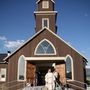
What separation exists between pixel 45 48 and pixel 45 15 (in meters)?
8.08

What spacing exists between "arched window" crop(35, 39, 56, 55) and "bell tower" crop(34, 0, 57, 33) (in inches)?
238

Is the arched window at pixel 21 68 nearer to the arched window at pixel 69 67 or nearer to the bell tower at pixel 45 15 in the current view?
the arched window at pixel 69 67

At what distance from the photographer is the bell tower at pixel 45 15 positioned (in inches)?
1277

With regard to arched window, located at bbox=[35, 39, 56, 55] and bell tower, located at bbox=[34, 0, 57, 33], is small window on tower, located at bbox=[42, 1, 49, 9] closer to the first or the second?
bell tower, located at bbox=[34, 0, 57, 33]

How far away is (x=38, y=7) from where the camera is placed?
33.5 m

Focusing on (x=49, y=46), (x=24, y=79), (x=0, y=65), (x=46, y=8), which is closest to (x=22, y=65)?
(x=24, y=79)

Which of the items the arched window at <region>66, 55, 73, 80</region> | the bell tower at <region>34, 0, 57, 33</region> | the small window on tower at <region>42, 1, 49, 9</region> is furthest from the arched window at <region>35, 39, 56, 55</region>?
the small window on tower at <region>42, 1, 49, 9</region>

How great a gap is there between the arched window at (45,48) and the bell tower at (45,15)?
19.8ft

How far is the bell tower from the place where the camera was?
32.4 metres

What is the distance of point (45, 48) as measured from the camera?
85.8 feet

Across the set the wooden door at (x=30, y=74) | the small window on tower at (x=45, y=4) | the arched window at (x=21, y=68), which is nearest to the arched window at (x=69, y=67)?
the wooden door at (x=30, y=74)

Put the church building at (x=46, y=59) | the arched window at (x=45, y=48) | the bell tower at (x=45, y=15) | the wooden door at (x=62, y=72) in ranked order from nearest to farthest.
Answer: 1. the wooden door at (x=62, y=72)
2. the church building at (x=46, y=59)
3. the arched window at (x=45, y=48)
4. the bell tower at (x=45, y=15)

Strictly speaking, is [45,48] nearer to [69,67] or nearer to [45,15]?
[69,67]

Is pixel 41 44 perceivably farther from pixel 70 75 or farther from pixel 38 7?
pixel 38 7
